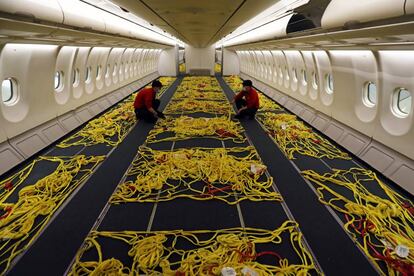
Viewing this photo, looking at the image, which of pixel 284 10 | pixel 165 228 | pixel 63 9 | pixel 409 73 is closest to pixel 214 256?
pixel 165 228

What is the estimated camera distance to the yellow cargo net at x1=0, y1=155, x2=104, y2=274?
12.2 feet

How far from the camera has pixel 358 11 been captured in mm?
3197

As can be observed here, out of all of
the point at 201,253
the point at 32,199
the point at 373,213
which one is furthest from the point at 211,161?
the point at 32,199

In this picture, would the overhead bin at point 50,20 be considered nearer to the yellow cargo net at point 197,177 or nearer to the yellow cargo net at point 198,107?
the yellow cargo net at point 197,177

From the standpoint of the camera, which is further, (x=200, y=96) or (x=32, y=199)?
(x=200, y=96)

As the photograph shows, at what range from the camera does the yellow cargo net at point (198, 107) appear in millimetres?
11461

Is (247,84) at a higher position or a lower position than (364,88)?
lower

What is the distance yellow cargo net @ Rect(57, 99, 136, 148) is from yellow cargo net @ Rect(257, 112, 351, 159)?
427 centimetres

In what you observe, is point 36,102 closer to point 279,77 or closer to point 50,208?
point 50,208

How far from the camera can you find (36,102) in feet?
23.4

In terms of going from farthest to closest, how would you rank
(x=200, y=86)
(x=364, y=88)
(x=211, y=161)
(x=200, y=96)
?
(x=200, y=86), (x=200, y=96), (x=364, y=88), (x=211, y=161)

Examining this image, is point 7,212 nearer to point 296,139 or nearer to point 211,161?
point 211,161

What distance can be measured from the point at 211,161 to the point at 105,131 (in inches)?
150

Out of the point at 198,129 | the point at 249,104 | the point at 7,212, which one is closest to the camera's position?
the point at 7,212
